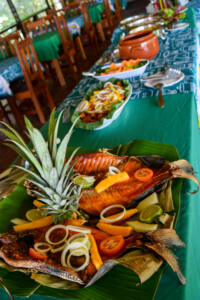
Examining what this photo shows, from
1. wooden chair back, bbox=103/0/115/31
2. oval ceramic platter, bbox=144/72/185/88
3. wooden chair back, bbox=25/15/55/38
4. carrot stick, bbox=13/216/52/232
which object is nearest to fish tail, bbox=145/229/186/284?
carrot stick, bbox=13/216/52/232

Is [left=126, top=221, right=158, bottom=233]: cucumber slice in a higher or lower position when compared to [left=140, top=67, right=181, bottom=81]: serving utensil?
lower

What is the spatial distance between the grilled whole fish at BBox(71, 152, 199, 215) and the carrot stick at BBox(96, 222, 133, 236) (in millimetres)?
83

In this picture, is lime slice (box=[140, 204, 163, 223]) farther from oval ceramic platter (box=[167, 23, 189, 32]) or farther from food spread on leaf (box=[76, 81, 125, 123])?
oval ceramic platter (box=[167, 23, 189, 32])

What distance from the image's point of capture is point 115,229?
29.8 inches

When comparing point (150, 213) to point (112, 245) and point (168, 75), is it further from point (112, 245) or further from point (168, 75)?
point (168, 75)

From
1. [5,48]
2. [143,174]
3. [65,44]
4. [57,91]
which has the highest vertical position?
[5,48]

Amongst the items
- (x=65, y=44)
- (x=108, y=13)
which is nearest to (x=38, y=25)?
(x=65, y=44)

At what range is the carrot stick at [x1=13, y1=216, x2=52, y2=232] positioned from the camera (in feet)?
2.83

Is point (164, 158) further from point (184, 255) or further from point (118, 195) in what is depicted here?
point (184, 255)

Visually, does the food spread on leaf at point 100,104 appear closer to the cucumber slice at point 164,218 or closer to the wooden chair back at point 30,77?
the cucumber slice at point 164,218

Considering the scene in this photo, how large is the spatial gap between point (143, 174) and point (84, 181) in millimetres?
194

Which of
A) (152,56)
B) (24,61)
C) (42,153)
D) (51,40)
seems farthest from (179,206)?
(51,40)

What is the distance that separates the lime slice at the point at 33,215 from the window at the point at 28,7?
893 centimetres

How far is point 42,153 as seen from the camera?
77cm
